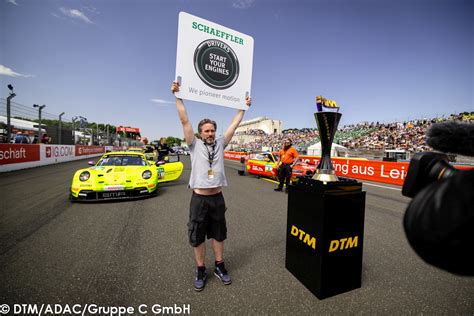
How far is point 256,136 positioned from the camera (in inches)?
3022

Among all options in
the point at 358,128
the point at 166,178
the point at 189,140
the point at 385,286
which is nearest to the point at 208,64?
the point at 189,140

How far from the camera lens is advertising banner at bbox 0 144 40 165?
866 cm

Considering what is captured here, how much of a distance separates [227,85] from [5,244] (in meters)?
3.29

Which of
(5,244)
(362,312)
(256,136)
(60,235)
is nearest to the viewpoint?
(362,312)

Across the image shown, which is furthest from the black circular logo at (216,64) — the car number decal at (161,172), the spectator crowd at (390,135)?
the spectator crowd at (390,135)

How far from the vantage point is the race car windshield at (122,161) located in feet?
18.1

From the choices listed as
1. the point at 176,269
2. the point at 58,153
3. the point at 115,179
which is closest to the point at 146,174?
the point at 115,179

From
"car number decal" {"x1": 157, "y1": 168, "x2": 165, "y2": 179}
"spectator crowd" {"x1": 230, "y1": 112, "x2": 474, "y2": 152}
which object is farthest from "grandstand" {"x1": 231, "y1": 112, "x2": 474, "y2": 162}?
"car number decal" {"x1": 157, "y1": 168, "x2": 165, "y2": 179}

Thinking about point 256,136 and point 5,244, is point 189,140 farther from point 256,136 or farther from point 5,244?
point 256,136

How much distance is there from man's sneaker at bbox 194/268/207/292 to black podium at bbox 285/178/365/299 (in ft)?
2.93

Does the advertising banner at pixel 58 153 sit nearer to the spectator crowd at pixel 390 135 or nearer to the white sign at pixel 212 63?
the white sign at pixel 212 63

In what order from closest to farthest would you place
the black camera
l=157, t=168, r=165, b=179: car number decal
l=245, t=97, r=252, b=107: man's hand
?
the black camera → l=245, t=97, r=252, b=107: man's hand → l=157, t=168, r=165, b=179: car number decal

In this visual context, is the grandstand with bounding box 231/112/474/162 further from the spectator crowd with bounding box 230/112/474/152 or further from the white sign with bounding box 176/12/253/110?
the white sign with bounding box 176/12/253/110

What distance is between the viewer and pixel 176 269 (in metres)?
2.20
